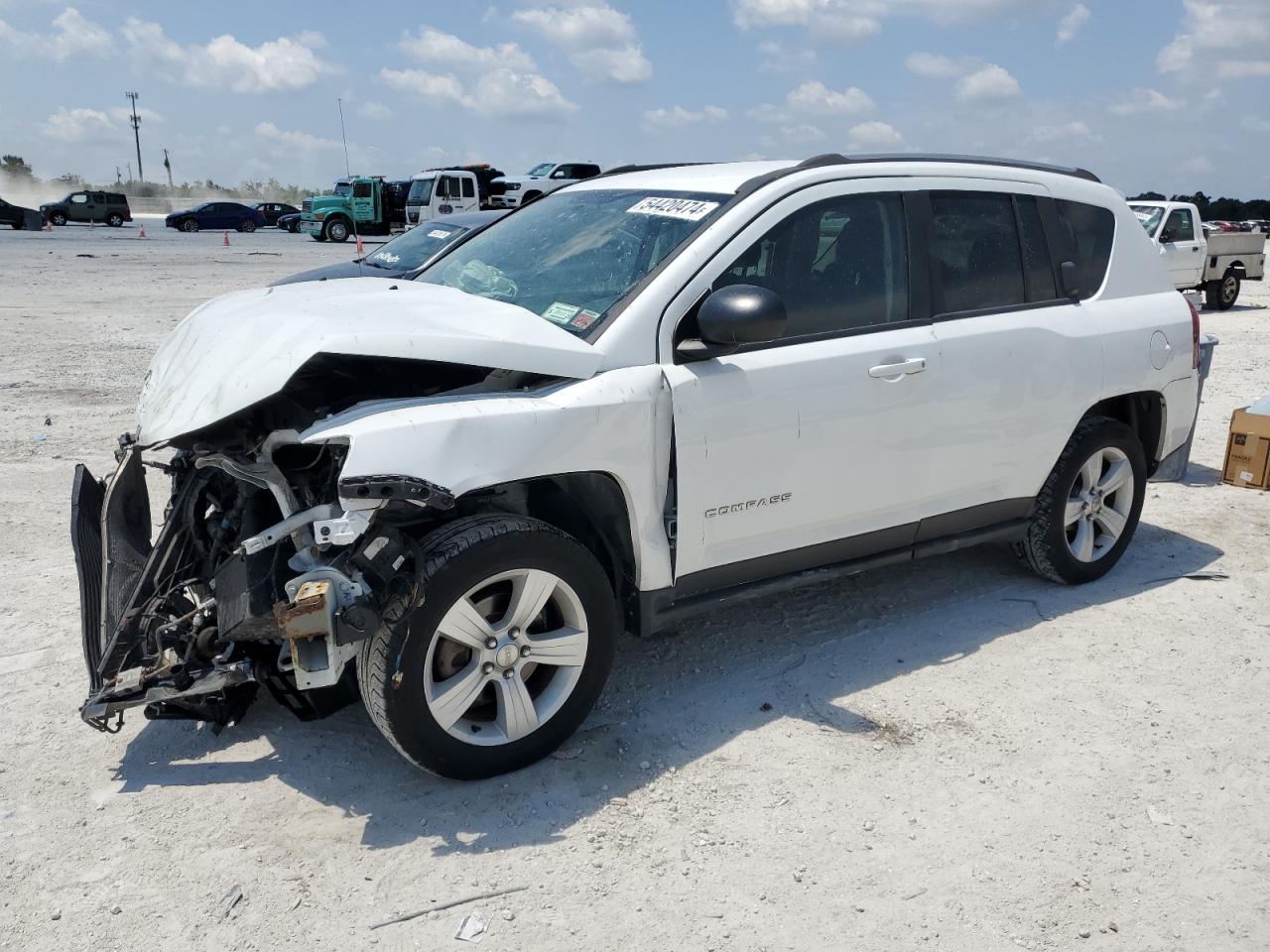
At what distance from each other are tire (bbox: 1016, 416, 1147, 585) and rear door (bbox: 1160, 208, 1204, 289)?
14197 millimetres

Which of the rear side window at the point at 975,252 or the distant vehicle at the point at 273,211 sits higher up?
the distant vehicle at the point at 273,211

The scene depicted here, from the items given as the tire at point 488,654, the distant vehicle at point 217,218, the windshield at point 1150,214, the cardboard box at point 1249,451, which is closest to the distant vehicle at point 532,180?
the distant vehicle at point 217,218

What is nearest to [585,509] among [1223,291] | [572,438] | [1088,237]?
[572,438]

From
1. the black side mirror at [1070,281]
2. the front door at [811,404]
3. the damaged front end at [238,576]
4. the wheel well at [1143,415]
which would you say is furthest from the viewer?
the wheel well at [1143,415]

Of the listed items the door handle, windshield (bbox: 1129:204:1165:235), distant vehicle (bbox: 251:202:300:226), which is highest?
distant vehicle (bbox: 251:202:300:226)

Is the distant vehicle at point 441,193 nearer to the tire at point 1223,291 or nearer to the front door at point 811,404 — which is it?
the tire at point 1223,291

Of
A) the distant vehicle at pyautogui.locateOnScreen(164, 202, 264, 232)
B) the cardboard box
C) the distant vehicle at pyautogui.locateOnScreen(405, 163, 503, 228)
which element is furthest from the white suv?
the distant vehicle at pyautogui.locateOnScreen(164, 202, 264, 232)

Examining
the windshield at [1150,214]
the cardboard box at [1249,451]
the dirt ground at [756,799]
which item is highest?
the windshield at [1150,214]

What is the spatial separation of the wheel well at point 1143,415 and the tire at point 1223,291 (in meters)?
16.2

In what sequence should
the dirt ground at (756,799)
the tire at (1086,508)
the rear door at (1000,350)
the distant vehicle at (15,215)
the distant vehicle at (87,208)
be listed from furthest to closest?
1. the distant vehicle at (87,208)
2. the distant vehicle at (15,215)
3. the tire at (1086,508)
4. the rear door at (1000,350)
5. the dirt ground at (756,799)

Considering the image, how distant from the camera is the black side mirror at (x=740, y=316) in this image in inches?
135

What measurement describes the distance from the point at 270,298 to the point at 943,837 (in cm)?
305

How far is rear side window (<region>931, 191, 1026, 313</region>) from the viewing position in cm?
434

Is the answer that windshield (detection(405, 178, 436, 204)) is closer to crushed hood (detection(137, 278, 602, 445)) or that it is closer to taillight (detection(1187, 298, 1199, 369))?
taillight (detection(1187, 298, 1199, 369))
